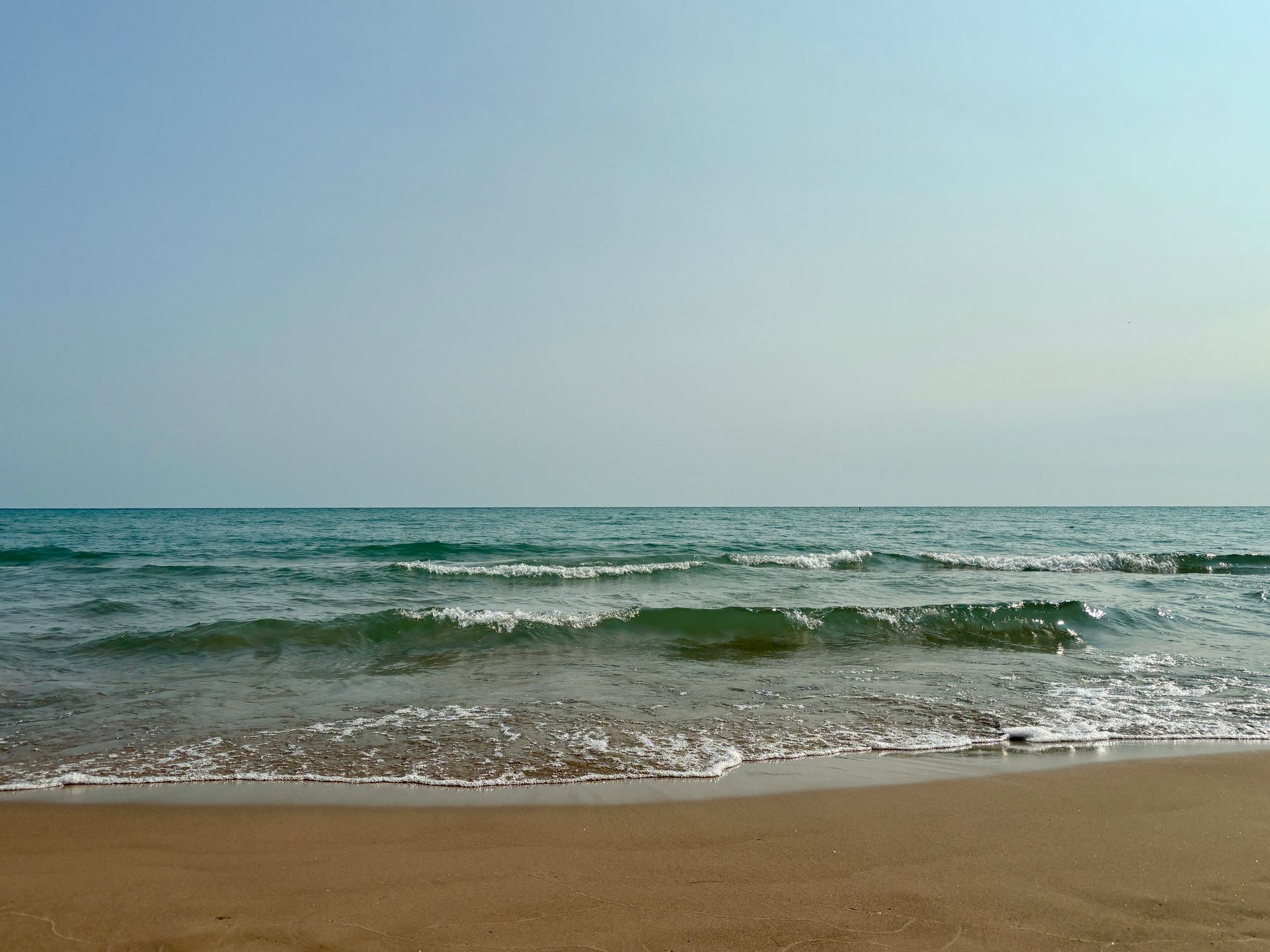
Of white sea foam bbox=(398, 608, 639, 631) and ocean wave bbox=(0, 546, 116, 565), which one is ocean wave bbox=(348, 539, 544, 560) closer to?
ocean wave bbox=(0, 546, 116, 565)

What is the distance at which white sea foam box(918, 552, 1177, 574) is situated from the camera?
22906 millimetres

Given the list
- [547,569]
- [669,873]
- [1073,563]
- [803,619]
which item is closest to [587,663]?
[803,619]

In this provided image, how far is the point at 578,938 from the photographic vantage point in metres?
3.21

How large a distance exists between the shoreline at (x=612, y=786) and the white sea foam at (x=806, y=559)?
660 inches

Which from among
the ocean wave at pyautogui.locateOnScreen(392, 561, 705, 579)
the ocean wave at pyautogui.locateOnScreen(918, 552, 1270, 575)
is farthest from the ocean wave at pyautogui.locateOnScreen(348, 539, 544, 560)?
the ocean wave at pyautogui.locateOnScreen(918, 552, 1270, 575)

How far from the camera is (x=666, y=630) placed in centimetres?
1227

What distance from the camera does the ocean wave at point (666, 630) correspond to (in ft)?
35.0

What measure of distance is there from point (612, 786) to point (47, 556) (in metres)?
27.0

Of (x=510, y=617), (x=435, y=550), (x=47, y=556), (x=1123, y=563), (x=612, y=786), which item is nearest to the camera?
(x=612, y=786)

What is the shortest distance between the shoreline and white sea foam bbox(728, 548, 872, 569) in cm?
1677

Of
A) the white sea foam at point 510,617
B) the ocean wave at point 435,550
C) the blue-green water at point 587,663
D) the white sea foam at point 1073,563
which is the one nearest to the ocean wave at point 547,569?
the blue-green water at point 587,663

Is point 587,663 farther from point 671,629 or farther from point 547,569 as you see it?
point 547,569

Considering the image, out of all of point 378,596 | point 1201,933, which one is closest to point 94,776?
point 1201,933

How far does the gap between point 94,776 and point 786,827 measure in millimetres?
4929
